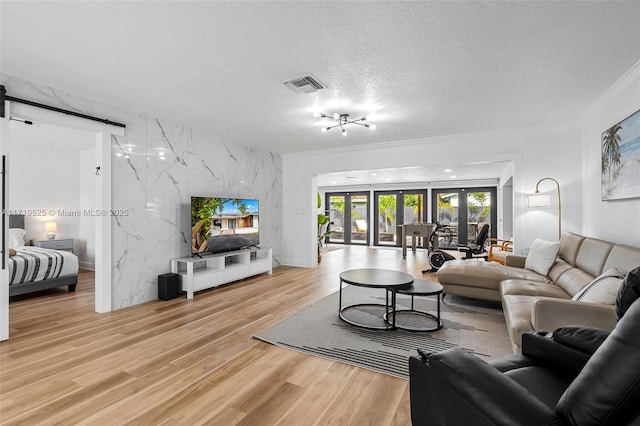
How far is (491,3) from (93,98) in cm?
401

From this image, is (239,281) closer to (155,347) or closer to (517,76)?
(155,347)

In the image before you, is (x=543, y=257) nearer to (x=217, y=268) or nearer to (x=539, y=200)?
(x=539, y=200)

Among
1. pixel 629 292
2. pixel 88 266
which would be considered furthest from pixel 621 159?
A: pixel 88 266

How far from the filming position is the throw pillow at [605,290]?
6.79ft

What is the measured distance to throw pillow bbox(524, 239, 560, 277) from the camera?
3.66 m

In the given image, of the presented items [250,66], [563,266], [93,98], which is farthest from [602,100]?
[93,98]

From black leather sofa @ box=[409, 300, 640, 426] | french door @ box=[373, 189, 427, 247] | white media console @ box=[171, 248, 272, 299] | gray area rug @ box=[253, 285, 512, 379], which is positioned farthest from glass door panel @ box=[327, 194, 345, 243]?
black leather sofa @ box=[409, 300, 640, 426]

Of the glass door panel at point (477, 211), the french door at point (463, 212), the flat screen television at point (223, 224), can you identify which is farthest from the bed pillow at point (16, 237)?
the glass door panel at point (477, 211)

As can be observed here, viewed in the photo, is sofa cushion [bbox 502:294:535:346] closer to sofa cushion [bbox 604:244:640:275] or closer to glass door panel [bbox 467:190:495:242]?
sofa cushion [bbox 604:244:640:275]

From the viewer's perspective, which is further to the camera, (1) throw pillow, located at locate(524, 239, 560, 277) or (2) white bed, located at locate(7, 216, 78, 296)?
(2) white bed, located at locate(7, 216, 78, 296)

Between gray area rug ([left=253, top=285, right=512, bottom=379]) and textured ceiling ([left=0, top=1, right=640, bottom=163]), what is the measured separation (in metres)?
2.50

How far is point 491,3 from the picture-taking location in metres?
1.92

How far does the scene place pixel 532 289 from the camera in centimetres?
301

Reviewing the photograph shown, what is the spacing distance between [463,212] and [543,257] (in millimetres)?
6623
